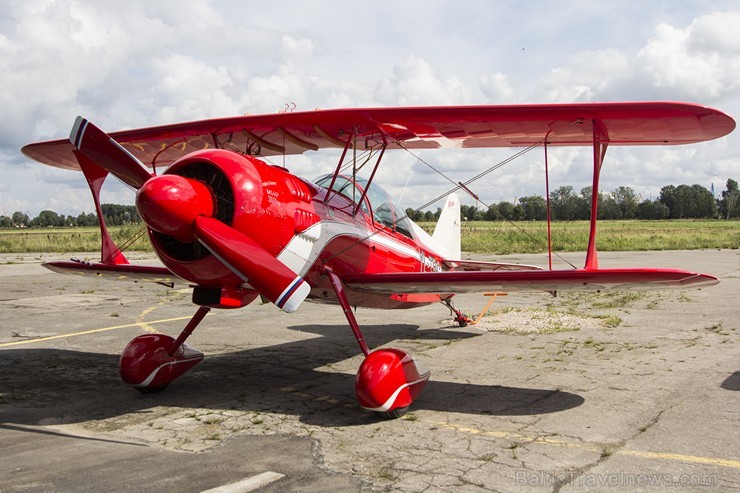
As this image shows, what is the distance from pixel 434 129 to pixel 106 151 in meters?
3.67

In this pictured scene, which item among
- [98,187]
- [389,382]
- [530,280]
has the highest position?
[98,187]

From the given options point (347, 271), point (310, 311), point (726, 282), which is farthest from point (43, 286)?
point (726, 282)

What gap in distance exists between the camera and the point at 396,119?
259 inches

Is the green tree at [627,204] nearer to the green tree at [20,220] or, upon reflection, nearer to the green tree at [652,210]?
the green tree at [652,210]

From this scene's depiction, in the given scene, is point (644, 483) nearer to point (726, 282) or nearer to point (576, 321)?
point (576, 321)

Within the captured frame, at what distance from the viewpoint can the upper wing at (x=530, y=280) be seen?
5.97 m

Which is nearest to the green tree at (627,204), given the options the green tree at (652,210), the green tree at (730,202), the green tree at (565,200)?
the green tree at (652,210)

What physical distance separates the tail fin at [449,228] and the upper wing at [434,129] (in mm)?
3082

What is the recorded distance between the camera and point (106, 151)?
19.9 ft

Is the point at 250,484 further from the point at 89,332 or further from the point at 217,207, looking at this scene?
the point at 89,332

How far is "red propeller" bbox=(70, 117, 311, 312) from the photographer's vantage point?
5059 mm

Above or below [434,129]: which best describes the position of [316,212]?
below

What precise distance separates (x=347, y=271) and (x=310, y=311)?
692 cm

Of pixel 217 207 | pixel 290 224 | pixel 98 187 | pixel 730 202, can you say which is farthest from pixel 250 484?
pixel 730 202
